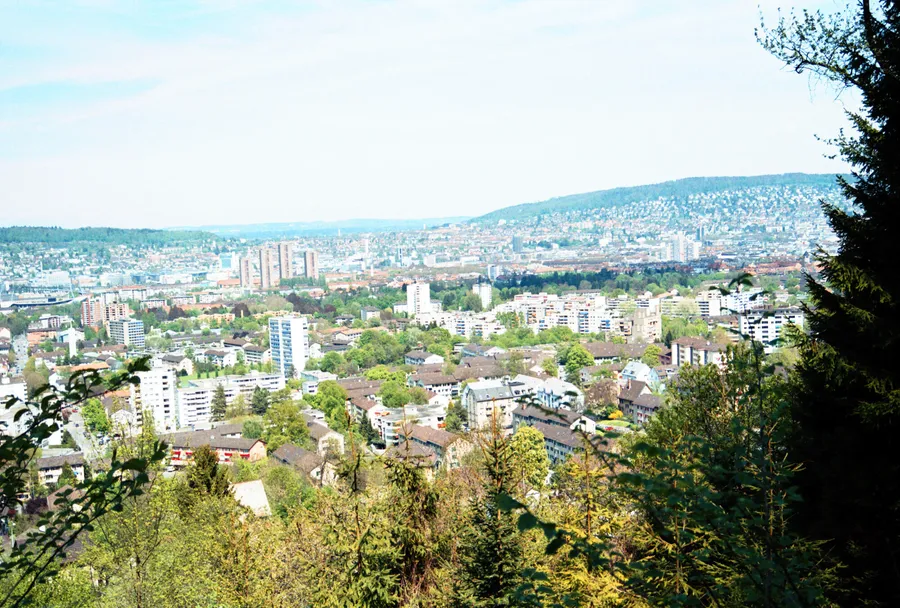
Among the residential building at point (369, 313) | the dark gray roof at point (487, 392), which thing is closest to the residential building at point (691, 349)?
the dark gray roof at point (487, 392)

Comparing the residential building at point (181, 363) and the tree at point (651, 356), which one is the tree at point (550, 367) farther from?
the residential building at point (181, 363)

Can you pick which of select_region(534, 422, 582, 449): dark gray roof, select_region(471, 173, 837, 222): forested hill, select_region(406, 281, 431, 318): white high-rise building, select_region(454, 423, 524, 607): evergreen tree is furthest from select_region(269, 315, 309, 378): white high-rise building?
select_region(471, 173, 837, 222): forested hill

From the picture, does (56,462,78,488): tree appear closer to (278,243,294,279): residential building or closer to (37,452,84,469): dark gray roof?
(37,452,84,469): dark gray roof

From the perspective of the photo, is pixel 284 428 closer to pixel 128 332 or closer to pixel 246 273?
pixel 128 332

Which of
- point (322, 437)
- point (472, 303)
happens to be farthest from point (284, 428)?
point (472, 303)

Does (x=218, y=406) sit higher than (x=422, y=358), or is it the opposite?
(x=422, y=358)

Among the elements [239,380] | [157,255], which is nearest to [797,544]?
[239,380]

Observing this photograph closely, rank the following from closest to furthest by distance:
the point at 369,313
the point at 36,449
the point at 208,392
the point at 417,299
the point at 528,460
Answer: the point at 36,449 → the point at 528,460 → the point at 208,392 → the point at 369,313 → the point at 417,299
